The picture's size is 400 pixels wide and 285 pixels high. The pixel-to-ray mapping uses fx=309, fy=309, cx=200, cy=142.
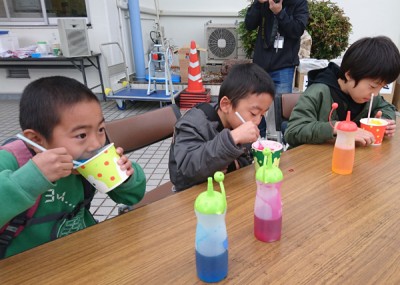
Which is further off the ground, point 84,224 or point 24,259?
point 24,259

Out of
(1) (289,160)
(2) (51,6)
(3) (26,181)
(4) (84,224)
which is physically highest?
(2) (51,6)

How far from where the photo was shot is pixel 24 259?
67 cm

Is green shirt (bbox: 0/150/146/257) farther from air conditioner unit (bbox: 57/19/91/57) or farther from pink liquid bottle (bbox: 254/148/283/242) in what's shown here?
air conditioner unit (bbox: 57/19/91/57)

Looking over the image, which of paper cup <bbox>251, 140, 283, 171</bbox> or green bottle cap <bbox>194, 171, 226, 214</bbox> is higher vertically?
green bottle cap <bbox>194, 171, 226, 214</bbox>

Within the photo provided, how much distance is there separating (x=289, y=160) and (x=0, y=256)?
3.27ft

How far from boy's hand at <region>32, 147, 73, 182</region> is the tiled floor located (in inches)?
47.3

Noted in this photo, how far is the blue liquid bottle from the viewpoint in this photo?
0.54 metres

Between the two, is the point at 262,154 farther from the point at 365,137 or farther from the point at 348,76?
the point at 348,76

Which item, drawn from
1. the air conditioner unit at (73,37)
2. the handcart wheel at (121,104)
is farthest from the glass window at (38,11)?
the handcart wheel at (121,104)

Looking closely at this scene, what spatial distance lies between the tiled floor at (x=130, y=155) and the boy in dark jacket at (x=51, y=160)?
94 centimetres

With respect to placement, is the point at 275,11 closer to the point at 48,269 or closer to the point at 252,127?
the point at 252,127

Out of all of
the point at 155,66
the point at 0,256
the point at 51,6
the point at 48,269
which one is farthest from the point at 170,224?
the point at 51,6

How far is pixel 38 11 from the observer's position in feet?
16.9

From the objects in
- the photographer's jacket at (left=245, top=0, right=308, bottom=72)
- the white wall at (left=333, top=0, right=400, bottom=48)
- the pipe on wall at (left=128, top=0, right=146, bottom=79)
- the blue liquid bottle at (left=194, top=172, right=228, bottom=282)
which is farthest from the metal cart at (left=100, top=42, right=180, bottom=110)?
the white wall at (left=333, top=0, right=400, bottom=48)
